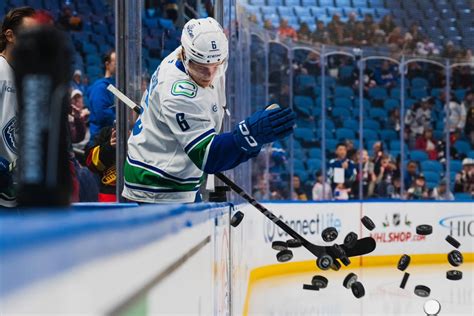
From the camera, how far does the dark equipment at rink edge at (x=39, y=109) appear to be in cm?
105

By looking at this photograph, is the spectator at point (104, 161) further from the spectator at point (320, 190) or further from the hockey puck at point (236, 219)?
the spectator at point (320, 190)

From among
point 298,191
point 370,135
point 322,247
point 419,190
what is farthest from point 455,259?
point 370,135

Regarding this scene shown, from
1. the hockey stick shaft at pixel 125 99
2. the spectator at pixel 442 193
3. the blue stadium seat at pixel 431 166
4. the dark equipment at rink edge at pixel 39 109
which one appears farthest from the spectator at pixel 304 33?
the dark equipment at rink edge at pixel 39 109

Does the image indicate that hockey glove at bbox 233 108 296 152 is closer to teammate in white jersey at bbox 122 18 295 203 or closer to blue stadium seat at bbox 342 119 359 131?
teammate in white jersey at bbox 122 18 295 203

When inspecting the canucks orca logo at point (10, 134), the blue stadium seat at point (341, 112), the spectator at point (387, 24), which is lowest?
the canucks orca logo at point (10, 134)

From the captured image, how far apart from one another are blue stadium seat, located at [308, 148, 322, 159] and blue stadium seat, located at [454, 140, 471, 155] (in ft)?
4.89

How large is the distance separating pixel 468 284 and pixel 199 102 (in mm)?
4550

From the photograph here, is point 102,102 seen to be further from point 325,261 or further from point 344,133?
point 344,133

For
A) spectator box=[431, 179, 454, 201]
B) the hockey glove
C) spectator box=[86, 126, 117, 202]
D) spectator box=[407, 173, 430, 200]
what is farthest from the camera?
spectator box=[431, 179, 454, 201]

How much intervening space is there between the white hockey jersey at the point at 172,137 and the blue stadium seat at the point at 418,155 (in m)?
5.58

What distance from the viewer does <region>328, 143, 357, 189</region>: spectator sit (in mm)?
8086

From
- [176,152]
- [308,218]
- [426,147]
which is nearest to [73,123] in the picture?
[176,152]

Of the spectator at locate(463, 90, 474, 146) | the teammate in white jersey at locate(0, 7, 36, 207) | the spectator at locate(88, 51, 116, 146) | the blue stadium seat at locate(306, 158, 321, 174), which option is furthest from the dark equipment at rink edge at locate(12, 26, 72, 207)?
the spectator at locate(463, 90, 474, 146)

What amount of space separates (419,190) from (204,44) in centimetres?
584
